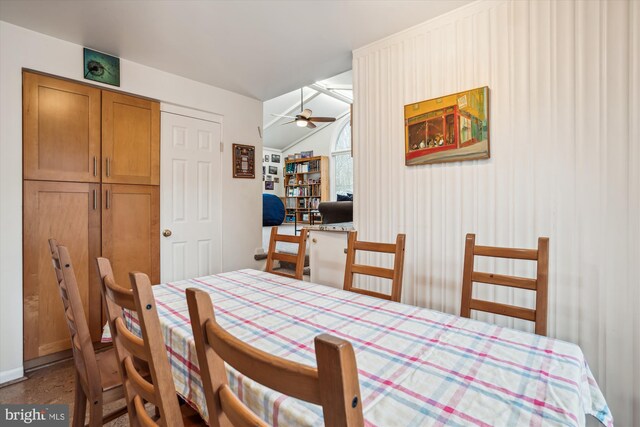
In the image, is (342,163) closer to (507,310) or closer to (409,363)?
(507,310)

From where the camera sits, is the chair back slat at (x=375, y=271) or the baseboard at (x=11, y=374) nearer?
the chair back slat at (x=375, y=271)

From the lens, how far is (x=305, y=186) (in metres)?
8.98

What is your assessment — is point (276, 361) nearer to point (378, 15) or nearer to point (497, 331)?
point (497, 331)

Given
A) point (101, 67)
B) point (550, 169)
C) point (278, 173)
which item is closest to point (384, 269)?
point (550, 169)

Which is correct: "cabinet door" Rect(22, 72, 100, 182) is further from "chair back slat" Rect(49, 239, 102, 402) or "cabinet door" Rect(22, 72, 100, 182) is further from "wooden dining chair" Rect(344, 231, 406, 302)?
"wooden dining chair" Rect(344, 231, 406, 302)

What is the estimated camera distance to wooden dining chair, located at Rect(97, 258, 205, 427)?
0.72 meters

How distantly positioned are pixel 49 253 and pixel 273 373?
2632 mm

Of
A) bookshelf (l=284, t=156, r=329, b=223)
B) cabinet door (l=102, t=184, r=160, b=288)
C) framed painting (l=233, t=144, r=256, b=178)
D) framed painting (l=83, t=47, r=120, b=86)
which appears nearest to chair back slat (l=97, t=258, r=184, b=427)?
cabinet door (l=102, t=184, r=160, b=288)

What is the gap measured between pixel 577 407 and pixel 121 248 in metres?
3.00

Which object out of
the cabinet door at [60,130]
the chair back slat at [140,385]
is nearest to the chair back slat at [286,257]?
the chair back slat at [140,385]

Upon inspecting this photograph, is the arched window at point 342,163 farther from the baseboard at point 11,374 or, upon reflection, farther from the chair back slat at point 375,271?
the baseboard at point 11,374

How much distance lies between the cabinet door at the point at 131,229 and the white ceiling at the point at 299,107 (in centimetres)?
376

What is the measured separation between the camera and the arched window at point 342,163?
27.6 ft

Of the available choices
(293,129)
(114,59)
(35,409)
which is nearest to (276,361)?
(35,409)
